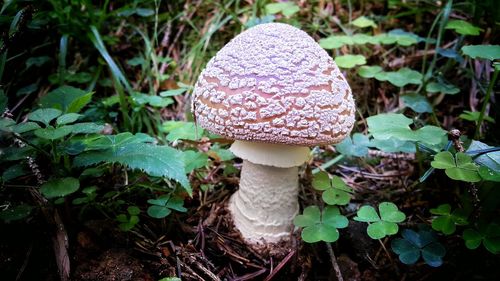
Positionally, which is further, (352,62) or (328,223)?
(352,62)

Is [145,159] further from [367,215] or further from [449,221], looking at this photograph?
[449,221]

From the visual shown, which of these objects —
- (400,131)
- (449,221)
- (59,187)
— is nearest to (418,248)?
(449,221)

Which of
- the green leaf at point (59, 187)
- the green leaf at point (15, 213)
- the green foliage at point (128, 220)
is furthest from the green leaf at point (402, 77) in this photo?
the green leaf at point (15, 213)

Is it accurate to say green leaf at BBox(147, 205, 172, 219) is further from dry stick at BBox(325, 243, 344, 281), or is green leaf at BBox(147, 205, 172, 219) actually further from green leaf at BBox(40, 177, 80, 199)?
dry stick at BBox(325, 243, 344, 281)

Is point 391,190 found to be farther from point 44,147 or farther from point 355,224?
point 44,147

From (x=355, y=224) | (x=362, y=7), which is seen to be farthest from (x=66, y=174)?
→ (x=362, y=7)

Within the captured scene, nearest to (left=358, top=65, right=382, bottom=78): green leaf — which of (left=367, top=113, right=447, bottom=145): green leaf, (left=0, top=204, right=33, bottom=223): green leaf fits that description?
(left=367, top=113, right=447, bottom=145): green leaf
